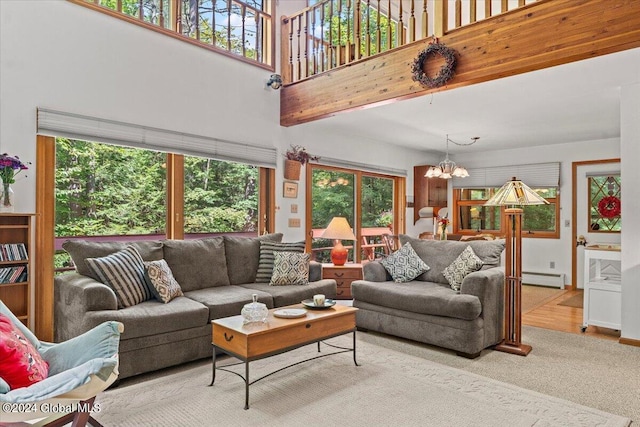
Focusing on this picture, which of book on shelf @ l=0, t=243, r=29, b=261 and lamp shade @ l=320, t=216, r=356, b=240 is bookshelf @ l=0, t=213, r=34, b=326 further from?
lamp shade @ l=320, t=216, r=356, b=240

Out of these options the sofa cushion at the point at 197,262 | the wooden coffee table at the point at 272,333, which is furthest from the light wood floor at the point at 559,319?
the sofa cushion at the point at 197,262

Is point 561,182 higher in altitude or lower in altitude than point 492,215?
higher

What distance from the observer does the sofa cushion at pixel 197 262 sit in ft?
12.3

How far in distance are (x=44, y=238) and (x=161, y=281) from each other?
42.4 inches

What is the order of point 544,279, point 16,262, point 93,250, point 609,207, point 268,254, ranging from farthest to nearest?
1. point 544,279
2. point 609,207
3. point 268,254
4. point 93,250
5. point 16,262

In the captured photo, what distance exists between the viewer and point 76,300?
2891 mm

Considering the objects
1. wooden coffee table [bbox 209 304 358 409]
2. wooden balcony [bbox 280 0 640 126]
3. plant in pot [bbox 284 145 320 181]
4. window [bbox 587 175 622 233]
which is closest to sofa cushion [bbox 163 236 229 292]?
wooden coffee table [bbox 209 304 358 409]

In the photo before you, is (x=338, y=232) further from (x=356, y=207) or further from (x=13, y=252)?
(x=13, y=252)

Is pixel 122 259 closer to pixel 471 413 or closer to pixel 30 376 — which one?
pixel 30 376

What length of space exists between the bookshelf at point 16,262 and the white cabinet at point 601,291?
505 centimetres

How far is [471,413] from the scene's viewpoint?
240cm

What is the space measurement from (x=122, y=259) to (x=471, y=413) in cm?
269

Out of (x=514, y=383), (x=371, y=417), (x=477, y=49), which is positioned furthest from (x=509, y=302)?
(x=477, y=49)

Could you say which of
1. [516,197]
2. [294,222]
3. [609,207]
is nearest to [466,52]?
[516,197]
